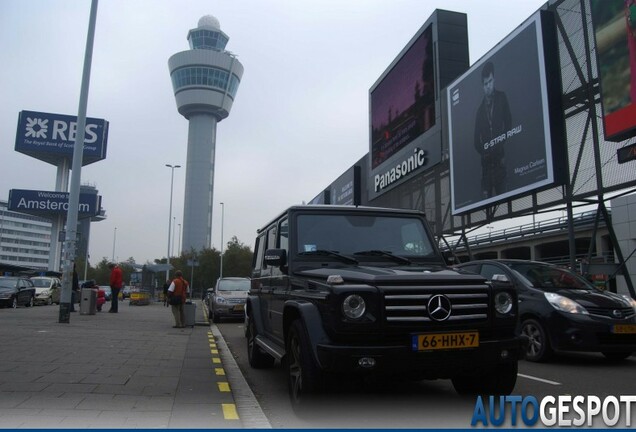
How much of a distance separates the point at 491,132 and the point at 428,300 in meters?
15.6

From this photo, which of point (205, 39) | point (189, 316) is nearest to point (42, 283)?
point (189, 316)

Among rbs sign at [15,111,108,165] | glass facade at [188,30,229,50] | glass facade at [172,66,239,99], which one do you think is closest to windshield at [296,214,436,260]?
rbs sign at [15,111,108,165]

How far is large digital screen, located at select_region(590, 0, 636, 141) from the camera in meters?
12.9

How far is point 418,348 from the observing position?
14.1 ft

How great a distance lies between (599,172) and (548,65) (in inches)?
158

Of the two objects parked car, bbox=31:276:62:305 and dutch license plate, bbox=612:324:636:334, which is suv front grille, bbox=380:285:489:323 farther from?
parked car, bbox=31:276:62:305

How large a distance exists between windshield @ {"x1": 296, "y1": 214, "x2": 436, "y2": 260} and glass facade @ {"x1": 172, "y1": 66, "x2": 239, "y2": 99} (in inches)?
3860

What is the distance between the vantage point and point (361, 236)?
19.7 feet

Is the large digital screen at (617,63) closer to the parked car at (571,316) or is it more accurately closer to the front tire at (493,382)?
the parked car at (571,316)

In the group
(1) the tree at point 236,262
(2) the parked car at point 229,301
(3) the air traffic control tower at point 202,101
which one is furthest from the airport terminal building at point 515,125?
(3) the air traffic control tower at point 202,101

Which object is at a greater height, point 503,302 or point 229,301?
point 503,302

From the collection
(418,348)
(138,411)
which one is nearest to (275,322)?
(138,411)

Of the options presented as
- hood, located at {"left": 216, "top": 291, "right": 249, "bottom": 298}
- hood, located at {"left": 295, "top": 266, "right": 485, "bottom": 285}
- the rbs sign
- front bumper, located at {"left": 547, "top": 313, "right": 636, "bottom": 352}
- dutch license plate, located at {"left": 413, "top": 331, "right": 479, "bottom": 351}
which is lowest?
front bumper, located at {"left": 547, "top": 313, "right": 636, "bottom": 352}

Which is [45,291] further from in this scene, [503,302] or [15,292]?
[503,302]
